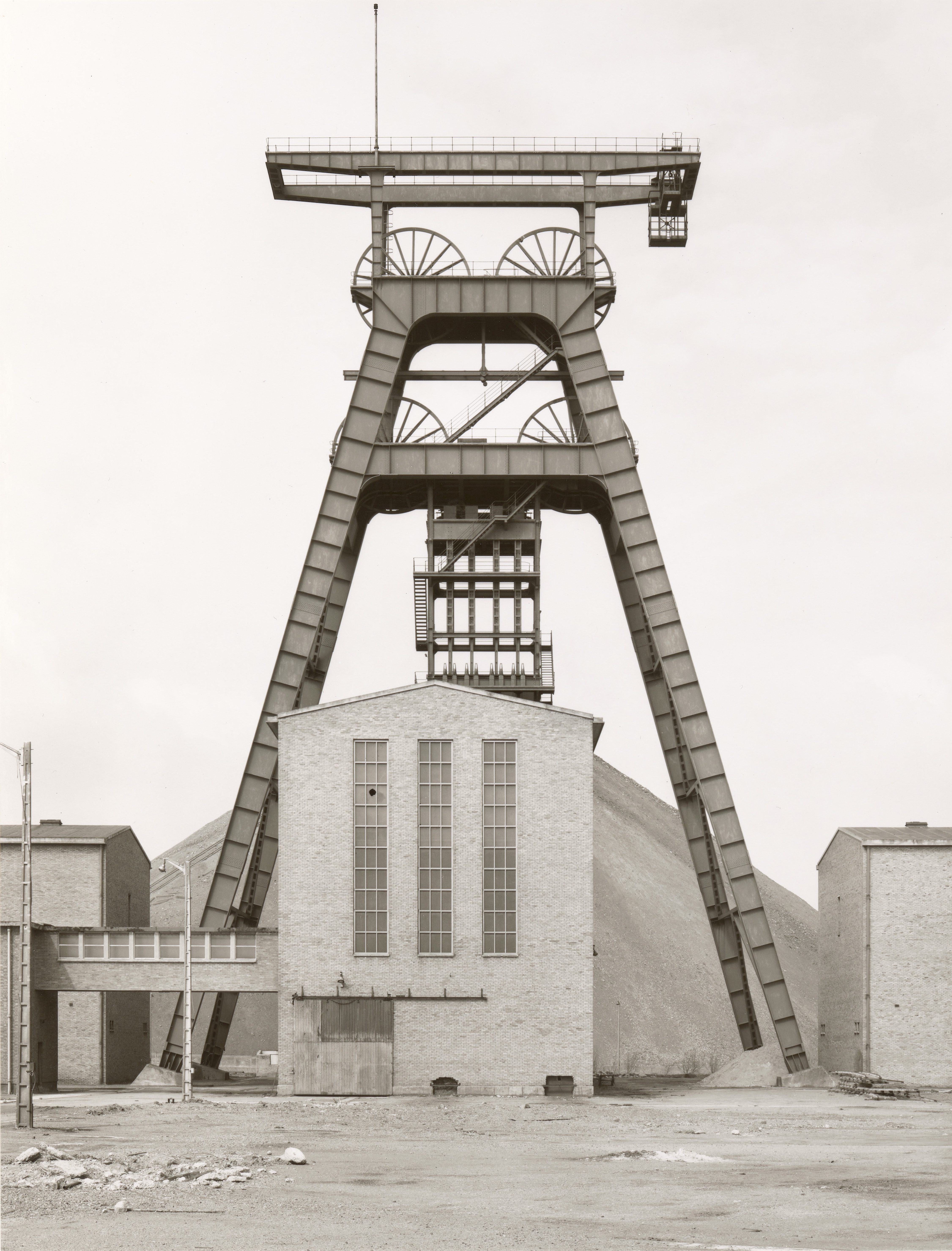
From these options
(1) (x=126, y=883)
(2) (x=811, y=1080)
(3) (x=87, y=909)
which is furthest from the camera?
(1) (x=126, y=883)

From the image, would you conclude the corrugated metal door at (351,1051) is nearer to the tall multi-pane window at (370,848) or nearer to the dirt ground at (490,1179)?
the tall multi-pane window at (370,848)

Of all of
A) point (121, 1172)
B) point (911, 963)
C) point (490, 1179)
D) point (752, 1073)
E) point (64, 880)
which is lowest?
point (752, 1073)

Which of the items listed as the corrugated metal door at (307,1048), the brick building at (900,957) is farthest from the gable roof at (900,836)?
the corrugated metal door at (307,1048)

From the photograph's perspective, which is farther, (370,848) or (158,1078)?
(158,1078)

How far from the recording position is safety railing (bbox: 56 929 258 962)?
139ft

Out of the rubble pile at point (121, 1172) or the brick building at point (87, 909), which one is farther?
the brick building at point (87, 909)

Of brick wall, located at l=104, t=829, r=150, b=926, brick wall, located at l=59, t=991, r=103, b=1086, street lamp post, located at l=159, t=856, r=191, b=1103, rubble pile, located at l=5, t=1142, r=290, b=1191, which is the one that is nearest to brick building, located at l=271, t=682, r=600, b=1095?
street lamp post, located at l=159, t=856, r=191, b=1103

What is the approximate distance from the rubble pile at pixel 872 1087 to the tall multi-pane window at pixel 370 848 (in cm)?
1131

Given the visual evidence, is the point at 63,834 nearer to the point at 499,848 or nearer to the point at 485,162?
the point at 499,848

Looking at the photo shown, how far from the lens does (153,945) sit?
1676 inches

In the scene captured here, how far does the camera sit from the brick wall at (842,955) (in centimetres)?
4766

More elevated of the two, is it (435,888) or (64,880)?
(435,888)

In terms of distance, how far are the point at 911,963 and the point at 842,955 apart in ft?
13.1

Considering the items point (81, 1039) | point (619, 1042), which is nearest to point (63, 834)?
point (81, 1039)
